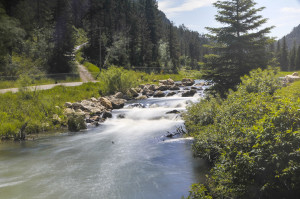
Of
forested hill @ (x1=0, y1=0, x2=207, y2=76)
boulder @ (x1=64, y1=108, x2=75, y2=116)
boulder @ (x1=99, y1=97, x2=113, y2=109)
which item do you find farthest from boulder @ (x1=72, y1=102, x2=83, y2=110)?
forested hill @ (x1=0, y1=0, x2=207, y2=76)

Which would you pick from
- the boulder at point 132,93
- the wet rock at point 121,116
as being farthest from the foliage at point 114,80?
the wet rock at point 121,116

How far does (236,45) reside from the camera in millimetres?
17484

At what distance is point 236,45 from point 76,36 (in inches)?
1646

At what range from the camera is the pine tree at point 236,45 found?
17234mm

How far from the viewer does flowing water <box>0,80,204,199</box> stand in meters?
8.62

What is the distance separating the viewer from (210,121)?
1159 centimetres

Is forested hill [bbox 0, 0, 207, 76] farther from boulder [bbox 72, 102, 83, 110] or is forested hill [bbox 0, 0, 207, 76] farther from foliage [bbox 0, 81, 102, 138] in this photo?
boulder [bbox 72, 102, 83, 110]

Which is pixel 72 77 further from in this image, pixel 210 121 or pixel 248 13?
pixel 210 121

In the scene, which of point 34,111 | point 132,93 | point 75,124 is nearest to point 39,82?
point 34,111

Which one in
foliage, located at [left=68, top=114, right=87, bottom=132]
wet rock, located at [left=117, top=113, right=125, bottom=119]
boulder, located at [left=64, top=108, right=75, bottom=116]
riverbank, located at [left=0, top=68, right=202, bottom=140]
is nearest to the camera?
riverbank, located at [left=0, top=68, right=202, bottom=140]

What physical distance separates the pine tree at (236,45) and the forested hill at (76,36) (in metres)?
20.7

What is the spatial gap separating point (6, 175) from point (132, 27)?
6154cm

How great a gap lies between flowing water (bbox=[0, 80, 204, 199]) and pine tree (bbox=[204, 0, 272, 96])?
5.32 m

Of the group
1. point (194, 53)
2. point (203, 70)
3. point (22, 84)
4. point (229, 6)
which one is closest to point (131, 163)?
point (203, 70)
